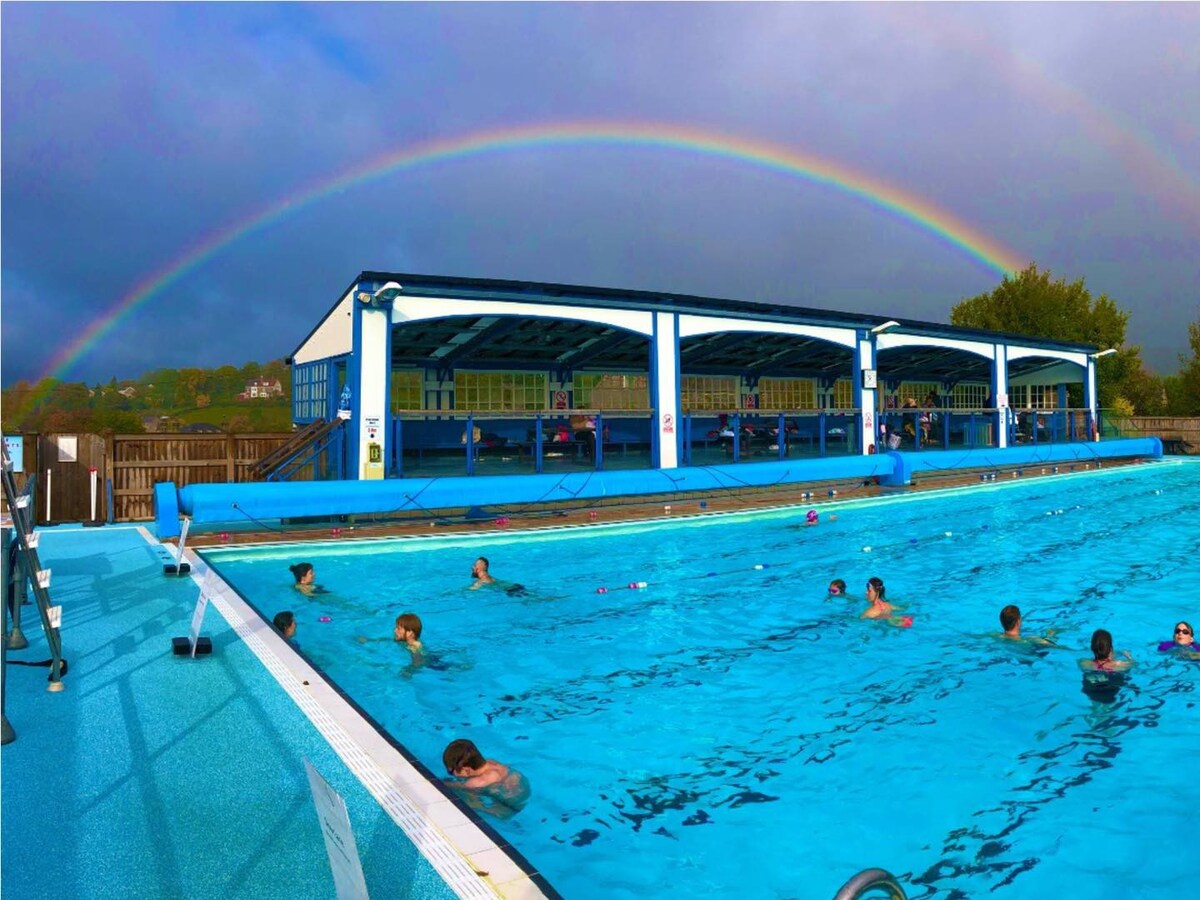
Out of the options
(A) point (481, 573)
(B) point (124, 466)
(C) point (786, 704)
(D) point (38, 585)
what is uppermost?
(B) point (124, 466)

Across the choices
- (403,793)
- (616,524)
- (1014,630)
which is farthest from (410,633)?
(616,524)

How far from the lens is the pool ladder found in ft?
7.39

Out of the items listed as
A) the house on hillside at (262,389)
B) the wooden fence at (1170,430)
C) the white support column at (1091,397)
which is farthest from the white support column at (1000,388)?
the house on hillside at (262,389)

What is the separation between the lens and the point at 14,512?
20.5 feet

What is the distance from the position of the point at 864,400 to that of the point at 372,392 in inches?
595

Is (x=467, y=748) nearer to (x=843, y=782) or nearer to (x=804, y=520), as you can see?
(x=843, y=782)

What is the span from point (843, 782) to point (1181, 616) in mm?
6993

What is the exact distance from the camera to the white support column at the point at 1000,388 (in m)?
29.9

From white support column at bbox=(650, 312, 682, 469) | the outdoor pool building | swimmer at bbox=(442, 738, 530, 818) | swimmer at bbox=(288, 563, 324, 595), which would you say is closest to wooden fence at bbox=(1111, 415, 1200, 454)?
the outdoor pool building

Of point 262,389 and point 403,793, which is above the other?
point 262,389

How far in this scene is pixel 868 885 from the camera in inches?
92.4

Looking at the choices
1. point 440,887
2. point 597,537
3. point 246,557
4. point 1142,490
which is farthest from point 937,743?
point 1142,490

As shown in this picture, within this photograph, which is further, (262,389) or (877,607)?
(262,389)

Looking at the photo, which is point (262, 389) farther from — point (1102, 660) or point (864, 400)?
point (1102, 660)
